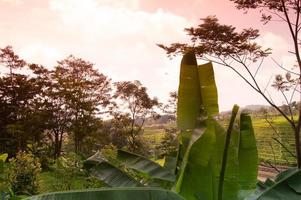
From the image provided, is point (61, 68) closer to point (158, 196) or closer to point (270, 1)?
point (270, 1)

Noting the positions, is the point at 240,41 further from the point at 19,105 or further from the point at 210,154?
the point at 19,105

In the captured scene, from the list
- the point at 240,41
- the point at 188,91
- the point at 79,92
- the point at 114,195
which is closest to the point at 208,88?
the point at 188,91

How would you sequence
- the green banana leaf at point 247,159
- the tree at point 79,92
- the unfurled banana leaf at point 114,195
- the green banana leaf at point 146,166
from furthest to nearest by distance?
1. the tree at point 79,92
2. the green banana leaf at point 146,166
3. the green banana leaf at point 247,159
4. the unfurled banana leaf at point 114,195

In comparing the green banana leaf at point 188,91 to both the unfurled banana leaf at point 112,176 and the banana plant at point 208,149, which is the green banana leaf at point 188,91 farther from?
the unfurled banana leaf at point 112,176

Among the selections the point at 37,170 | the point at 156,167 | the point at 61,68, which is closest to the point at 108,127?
the point at 61,68

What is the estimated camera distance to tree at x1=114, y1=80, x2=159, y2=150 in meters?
14.5

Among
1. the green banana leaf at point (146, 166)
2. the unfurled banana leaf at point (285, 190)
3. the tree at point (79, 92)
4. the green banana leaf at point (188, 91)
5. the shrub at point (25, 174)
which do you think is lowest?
the shrub at point (25, 174)

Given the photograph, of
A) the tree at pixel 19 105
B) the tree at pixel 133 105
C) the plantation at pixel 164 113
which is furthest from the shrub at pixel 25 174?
the tree at pixel 133 105

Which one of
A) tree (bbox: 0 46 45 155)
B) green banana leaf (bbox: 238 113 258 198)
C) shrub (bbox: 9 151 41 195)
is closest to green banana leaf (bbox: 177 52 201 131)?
green banana leaf (bbox: 238 113 258 198)

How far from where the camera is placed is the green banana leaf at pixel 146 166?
205cm

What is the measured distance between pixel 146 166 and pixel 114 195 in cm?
83

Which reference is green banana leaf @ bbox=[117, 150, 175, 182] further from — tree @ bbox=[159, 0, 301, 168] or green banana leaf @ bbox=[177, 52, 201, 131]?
tree @ bbox=[159, 0, 301, 168]

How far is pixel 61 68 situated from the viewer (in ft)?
44.7

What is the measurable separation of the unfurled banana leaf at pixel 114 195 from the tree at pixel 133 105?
42.9ft
